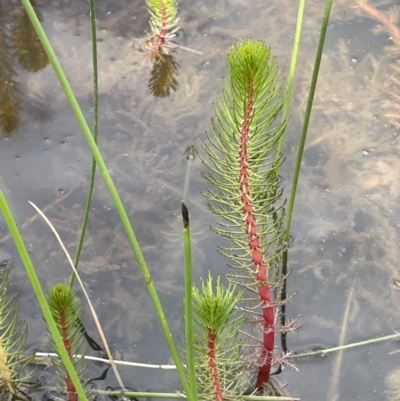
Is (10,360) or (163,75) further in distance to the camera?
(163,75)

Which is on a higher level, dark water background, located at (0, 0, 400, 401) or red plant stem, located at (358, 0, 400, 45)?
red plant stem, located at (358, 0, 400, 45)

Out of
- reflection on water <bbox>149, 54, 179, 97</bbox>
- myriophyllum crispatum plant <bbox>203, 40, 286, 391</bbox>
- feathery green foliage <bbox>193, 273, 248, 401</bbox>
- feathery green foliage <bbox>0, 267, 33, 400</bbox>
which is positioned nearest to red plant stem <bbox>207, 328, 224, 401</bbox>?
feathery green foliage <bbox>193, 273, 248, 401</bbox>

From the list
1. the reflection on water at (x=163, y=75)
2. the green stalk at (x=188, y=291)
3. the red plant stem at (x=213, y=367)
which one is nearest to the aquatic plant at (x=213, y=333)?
the red plant stem at (x=213, y=367)

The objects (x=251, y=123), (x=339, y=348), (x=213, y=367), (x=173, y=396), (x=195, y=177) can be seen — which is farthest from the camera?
(x=195, y=177)

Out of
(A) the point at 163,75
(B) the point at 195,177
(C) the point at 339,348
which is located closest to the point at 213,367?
(C) the point at 339,348

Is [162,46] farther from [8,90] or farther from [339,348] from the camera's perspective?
[339,348]

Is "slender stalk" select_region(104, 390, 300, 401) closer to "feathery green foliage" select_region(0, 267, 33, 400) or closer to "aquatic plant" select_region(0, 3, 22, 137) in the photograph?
"feathery green foliage" select_region(0, 267, 33, 400)
